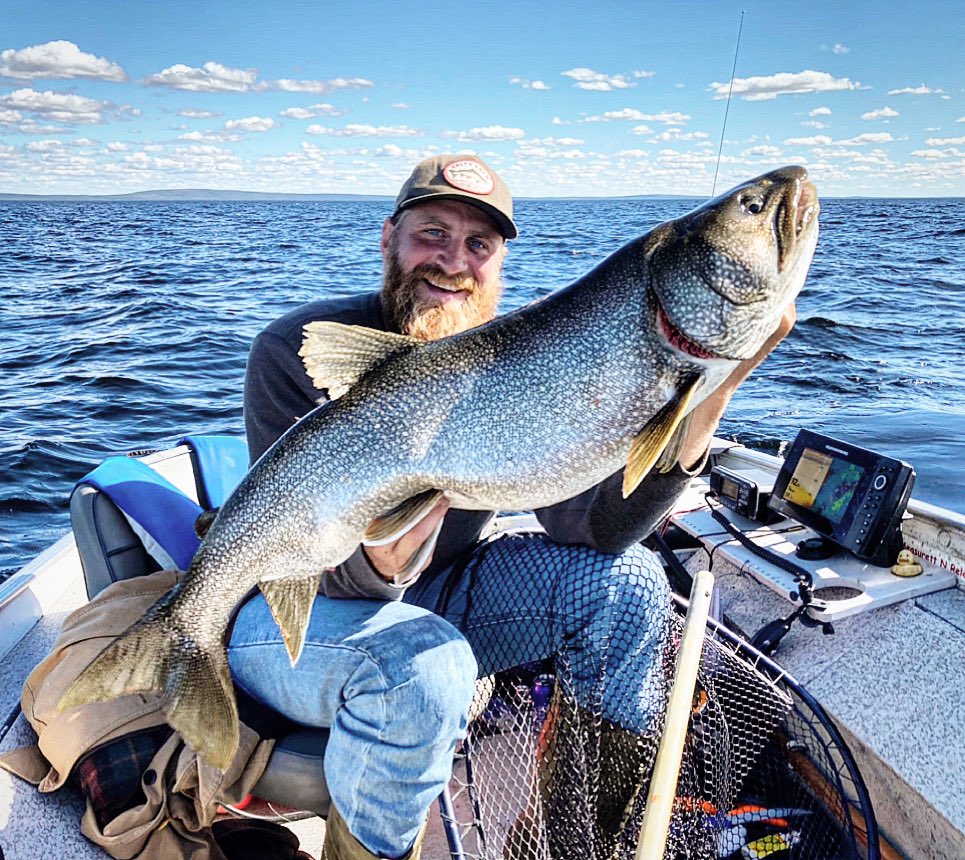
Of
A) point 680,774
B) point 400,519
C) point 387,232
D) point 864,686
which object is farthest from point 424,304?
point 864,686

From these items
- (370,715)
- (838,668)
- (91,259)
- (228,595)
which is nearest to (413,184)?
(228,595)

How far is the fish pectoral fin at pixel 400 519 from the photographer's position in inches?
91.0

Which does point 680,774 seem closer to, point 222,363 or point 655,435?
point 655,435

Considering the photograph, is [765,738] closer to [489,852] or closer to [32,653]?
[489,852]

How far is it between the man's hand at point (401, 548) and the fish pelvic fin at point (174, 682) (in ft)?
1.88

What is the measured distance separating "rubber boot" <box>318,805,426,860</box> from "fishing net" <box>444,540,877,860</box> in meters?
0.15

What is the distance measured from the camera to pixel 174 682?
7.84 ft

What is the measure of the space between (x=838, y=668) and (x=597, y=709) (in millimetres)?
1400

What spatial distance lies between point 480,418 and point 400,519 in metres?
0.39

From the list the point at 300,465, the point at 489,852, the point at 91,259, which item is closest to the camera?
the point at 300,465

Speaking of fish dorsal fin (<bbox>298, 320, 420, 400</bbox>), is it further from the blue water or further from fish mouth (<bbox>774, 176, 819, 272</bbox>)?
the blue water

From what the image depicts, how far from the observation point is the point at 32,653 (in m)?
3.71

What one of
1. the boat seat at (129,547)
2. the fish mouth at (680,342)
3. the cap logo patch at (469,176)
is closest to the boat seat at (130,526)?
the boat seat at (129,547)

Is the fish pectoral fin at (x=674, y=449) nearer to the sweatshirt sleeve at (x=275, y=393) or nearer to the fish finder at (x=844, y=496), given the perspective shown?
the sweatshirt sleeve at (x=275, y=393)
